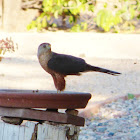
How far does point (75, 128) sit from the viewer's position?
2.41 meters

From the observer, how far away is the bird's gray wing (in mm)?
2666

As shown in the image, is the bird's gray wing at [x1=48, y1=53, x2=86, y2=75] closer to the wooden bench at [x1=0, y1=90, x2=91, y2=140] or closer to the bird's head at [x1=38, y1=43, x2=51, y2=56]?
the bird's head at [x1=38, y1=43, x2=51, y2=56]

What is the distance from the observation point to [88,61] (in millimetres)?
7977

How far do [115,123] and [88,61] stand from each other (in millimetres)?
3403

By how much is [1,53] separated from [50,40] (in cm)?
153

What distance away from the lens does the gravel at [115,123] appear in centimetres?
422

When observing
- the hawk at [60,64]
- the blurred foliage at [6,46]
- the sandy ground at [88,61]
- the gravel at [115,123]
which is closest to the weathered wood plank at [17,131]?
the hawk at [60,64]

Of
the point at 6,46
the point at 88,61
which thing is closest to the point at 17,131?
the point at 88,61

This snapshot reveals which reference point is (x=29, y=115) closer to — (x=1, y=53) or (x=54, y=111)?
(x=54, y=111)

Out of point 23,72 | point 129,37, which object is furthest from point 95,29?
point 23,72

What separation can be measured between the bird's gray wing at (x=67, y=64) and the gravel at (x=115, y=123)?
156 cm

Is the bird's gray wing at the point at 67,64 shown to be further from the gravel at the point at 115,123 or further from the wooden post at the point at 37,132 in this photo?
the gravel at the point at 115,123

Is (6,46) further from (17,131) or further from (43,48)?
(17,131)

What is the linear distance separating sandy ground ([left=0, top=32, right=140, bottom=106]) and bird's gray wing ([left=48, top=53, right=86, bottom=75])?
305 cm
